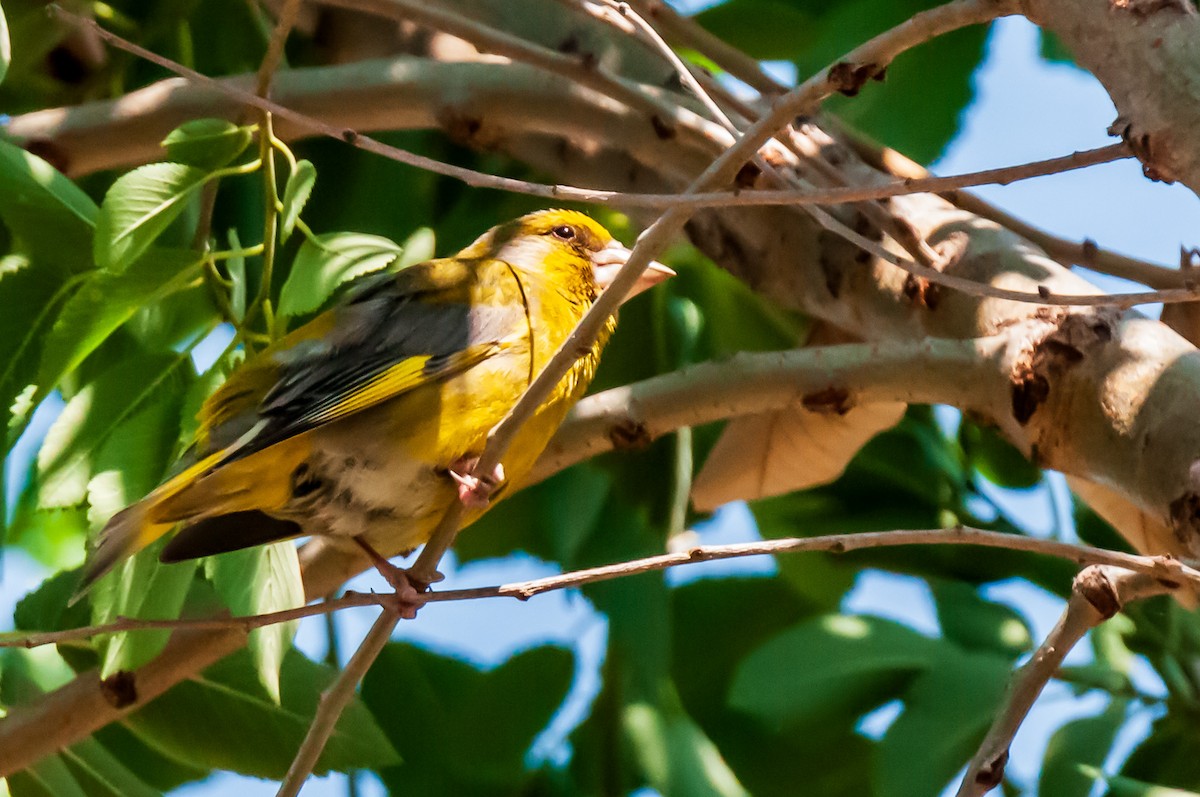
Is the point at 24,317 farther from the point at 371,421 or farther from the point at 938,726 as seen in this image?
the point at 938,726

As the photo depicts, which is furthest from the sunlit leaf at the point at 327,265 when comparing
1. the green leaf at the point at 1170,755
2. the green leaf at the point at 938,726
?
the green leaf at the point at 1170,755

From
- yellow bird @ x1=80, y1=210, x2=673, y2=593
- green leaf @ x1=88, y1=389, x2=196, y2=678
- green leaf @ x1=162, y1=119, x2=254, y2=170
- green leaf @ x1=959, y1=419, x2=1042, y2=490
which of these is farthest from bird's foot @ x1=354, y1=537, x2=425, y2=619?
green leaf @ x1=959, y1=419, x2=1042, y2=490

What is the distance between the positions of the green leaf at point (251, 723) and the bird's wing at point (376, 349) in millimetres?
514

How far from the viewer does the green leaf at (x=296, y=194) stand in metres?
2.54

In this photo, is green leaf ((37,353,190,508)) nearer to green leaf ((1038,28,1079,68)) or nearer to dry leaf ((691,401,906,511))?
dry leaf ((691,401,906,511))

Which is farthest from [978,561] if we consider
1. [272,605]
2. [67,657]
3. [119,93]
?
[119,93]

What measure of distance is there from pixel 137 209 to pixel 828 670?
195cm

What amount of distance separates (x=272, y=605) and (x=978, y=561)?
2074mm

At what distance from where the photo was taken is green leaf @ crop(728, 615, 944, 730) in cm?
A: 337

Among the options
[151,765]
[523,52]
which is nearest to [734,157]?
[523,52]

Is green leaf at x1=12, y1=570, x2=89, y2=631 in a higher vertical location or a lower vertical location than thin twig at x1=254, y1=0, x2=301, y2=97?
lower

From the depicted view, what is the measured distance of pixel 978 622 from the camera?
3529mm

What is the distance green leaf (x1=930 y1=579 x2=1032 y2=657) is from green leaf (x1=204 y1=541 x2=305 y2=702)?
70.4 inches

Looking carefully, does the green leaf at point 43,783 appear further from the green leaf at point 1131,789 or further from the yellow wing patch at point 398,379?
the green leaf at point 1131,789
